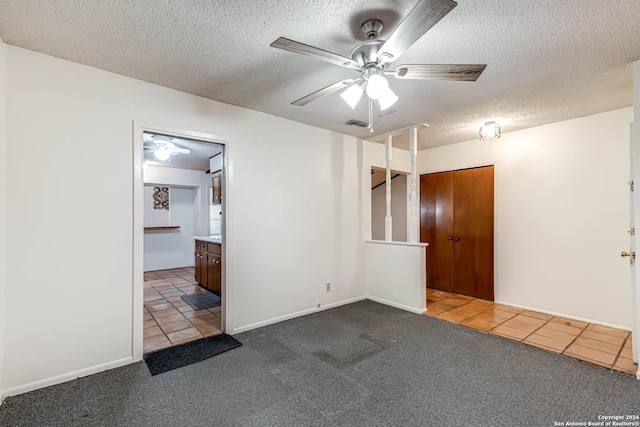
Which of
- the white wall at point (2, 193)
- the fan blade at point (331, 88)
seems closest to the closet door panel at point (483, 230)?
the fan blade at point (331, 88)

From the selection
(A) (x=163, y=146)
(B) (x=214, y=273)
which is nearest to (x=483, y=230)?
(B) (x=214, y=273)

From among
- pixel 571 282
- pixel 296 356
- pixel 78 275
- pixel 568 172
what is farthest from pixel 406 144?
pixel 78 275

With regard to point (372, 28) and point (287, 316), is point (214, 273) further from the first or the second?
point (372, 28)

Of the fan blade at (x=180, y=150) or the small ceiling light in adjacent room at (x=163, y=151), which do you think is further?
the fan blade at (x=180, y=150)

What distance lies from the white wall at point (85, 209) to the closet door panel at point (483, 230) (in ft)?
10.4

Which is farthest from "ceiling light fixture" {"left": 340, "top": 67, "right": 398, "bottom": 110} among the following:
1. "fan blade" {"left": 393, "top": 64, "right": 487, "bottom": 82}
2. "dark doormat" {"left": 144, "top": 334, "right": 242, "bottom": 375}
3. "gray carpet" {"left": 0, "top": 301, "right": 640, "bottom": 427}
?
"dark doormat" {"left": 144, "top": 334, "right": 242, "bottom": 375}

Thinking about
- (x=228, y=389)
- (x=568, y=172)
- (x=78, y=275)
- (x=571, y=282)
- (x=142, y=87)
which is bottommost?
(x=228, y=389)

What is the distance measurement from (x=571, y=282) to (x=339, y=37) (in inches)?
154

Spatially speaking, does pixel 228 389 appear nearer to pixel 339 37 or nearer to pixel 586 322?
pixel 339 37

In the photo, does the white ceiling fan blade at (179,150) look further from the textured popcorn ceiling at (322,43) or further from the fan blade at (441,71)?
the fan blade at (441,71)

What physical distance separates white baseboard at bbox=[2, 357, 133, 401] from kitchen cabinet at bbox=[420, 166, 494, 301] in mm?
4448

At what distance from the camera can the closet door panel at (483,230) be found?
431 centimetres

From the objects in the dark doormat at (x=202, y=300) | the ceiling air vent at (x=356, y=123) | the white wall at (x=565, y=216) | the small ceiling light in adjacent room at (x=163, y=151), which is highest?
the ceiling air vent at (x=356, y=123)

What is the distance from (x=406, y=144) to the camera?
4762 mm
